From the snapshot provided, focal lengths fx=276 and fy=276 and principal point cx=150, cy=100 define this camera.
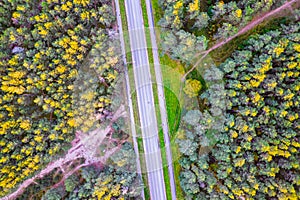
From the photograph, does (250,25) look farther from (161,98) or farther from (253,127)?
(161,98)

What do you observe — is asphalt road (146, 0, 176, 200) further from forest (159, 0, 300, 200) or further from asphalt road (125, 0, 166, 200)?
forest (159, 0, 300, 200)

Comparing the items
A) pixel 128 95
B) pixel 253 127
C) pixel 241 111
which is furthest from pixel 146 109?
pixel 253 127

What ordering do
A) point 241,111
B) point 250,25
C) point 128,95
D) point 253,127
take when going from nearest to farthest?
point 253,127
point 241,111
point 250,25
point 128,95

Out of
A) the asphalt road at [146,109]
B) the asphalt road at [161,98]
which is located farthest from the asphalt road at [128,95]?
the asphalt road at [161,98]

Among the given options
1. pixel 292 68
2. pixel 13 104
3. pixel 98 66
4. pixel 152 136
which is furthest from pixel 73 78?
pixel 292 68

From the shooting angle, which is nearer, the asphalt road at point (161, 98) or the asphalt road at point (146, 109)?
the asphalt road at point (146, 109)

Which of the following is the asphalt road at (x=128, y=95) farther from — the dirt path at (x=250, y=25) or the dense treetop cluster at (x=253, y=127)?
the dirt path at (x=250, y=25)

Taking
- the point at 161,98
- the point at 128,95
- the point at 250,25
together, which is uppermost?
the point at 250,25

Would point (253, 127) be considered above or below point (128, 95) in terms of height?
below

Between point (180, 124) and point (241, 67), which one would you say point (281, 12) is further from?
point (180, 124)
